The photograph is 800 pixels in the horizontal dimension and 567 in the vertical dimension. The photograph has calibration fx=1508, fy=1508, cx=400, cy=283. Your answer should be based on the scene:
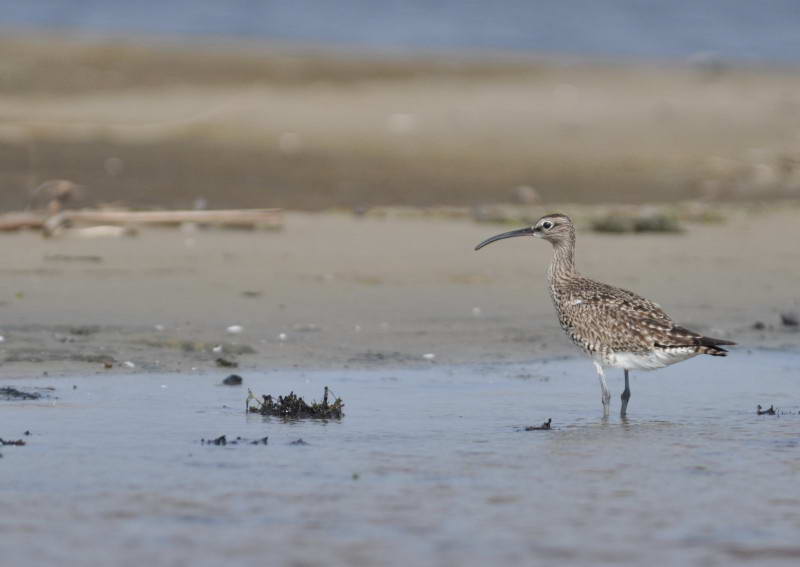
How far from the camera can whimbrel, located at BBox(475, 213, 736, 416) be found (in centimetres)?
1030

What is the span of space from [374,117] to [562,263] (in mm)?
13006

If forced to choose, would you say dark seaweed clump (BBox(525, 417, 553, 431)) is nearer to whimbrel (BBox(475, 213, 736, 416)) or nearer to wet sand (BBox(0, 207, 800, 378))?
whimbrel (BBox(475, 213, 736, 416))

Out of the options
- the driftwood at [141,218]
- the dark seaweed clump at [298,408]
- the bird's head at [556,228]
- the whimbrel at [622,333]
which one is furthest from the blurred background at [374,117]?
the dark seaweed clump at [298,408]

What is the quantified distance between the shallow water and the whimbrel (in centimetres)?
30

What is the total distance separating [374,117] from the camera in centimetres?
2434

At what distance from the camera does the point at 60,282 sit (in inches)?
527

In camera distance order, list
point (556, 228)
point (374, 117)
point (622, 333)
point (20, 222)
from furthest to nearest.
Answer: point (374, 117) < point (20, 222) < point (556, 228) < point (622, 333)

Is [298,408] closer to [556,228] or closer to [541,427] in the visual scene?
[541,427]

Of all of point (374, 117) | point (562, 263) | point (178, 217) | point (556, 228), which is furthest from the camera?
point (374, 117)

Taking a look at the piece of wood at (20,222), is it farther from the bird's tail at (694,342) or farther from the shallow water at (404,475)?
the bird's tail at (694,342)

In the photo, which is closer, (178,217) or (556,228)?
(556,228)

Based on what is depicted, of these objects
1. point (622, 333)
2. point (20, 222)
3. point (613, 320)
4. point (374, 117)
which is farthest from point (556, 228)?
point (374, 117)

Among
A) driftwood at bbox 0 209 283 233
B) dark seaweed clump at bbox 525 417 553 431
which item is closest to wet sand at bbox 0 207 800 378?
driftwood at bbox 0 209 283 233

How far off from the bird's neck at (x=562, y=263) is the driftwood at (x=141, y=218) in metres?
5.18
